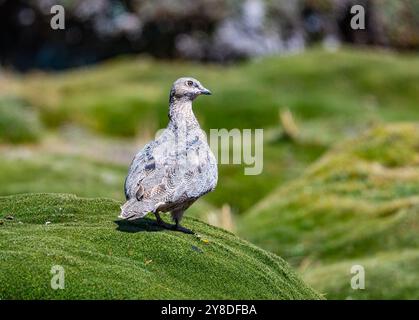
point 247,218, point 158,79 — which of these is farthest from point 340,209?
point 158,79

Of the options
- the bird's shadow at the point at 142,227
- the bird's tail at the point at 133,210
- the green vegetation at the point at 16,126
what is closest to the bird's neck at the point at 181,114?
the bird's shadow at the point at 142,227

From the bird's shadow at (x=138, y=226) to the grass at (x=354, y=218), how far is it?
11.5m

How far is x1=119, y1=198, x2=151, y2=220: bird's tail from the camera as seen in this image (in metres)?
16.6

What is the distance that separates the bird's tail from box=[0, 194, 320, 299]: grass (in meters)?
0.78

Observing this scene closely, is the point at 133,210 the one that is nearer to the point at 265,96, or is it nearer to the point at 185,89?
the point at 185,89

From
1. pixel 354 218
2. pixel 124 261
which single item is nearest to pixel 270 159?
pixel 354 218

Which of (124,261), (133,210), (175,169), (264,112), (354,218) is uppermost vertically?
(264,112)

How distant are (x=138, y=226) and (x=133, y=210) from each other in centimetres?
182

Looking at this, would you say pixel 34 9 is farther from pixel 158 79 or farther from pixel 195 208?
pixel 195 208

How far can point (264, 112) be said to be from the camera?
229 feet

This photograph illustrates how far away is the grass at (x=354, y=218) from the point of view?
31172 mm

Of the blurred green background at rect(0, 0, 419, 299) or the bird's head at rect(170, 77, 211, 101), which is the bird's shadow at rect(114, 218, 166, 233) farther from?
the blurred green background at rect(0, 0, 419, 299)

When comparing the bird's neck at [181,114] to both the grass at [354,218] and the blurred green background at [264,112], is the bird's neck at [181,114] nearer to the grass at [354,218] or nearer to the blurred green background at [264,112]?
the blurred green background at [264,112]

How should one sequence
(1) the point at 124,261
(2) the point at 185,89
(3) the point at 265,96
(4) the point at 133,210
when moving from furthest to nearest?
(3) the point at 265,96 → (2) the point at 185,89 → (1) the point at 124,261 → (4) the point at 133,210
